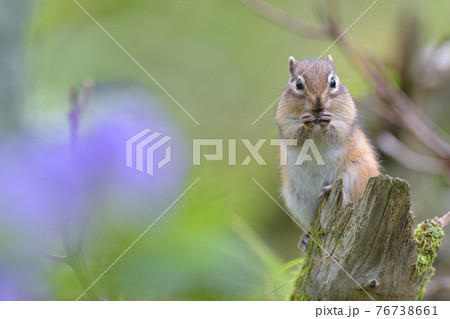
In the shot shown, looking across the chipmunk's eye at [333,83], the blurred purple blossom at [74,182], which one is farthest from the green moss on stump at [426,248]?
the blurred purple blossom at [74,182]

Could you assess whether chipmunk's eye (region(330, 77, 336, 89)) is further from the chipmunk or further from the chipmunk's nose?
the chipmunk's nose

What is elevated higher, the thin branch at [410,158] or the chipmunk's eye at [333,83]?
the chipmunk's eye at [333,83]

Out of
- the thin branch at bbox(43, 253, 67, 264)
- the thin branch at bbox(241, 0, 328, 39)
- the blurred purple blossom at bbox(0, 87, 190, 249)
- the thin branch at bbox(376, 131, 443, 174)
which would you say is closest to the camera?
the thin branch at bbox(43, 253, 67, 264)

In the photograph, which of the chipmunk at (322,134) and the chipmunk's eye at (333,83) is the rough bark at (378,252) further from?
the chipmunk's eye at (333,83)

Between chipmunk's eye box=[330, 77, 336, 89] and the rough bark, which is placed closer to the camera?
the rough bark

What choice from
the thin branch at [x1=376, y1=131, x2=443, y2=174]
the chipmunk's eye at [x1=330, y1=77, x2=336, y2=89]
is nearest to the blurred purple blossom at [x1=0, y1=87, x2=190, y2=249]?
the chipmunk's eye at [x1=330, y1=77, x2=336, y2=89]

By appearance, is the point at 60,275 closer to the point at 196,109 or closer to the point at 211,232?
the point at 211,232

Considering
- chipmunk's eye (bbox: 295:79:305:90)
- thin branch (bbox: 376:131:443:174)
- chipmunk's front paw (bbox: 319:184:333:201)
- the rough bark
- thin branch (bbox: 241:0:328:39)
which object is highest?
thin branch (bbox: 241:0:328:39)
